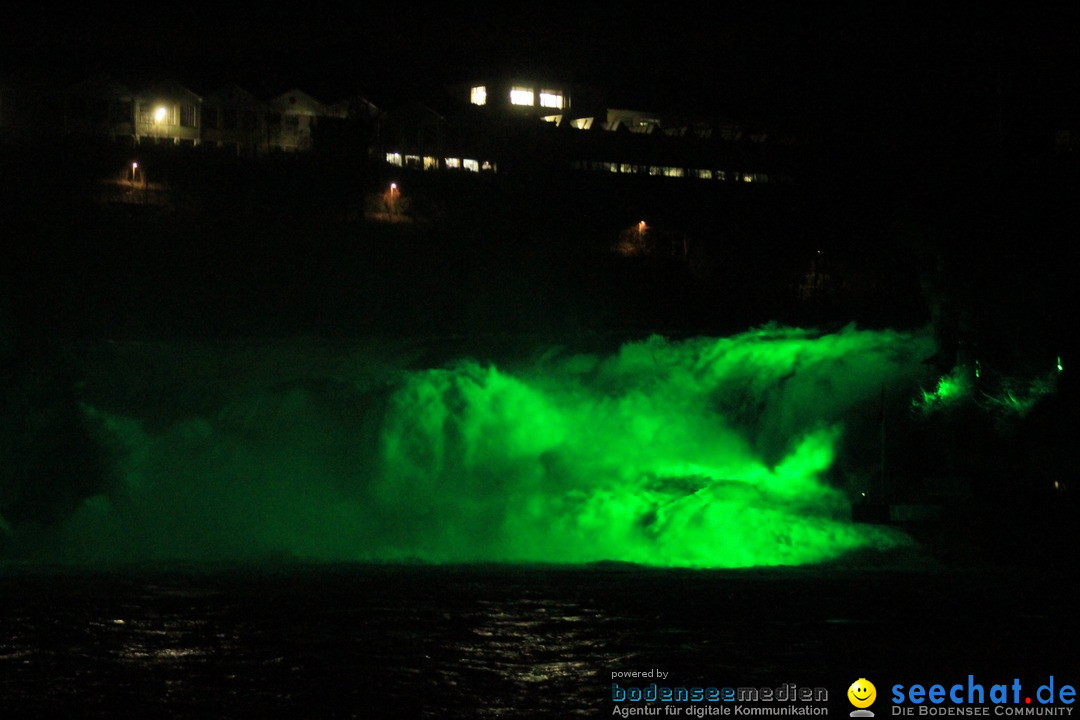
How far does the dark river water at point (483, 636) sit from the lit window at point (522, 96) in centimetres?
4840

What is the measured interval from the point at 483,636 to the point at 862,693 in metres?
5.17

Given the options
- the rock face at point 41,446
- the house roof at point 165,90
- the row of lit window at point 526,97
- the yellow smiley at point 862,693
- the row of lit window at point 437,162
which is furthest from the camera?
the row of lit window at point 526,97

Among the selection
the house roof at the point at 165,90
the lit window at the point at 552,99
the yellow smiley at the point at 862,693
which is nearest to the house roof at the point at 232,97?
the house roof at the point at 165,90

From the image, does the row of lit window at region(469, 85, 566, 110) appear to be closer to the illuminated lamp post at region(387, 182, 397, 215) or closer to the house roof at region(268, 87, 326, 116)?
the house roof at region(268, 87, 326, 116)

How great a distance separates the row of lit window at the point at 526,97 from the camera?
220ft

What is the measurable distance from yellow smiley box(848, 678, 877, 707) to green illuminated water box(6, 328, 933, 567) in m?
8.86

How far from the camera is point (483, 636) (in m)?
16.3

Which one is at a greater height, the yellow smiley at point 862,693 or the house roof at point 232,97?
the house roof at point 232,97

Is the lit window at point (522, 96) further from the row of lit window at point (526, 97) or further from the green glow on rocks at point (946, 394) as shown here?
the green glow on rocks at point (946, 394)

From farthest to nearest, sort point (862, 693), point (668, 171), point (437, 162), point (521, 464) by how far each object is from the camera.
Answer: point (668, 171) < point (437, 162) < point (521, 464) < point (862, 693)

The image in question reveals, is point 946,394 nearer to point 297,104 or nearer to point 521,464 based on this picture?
point 521,464

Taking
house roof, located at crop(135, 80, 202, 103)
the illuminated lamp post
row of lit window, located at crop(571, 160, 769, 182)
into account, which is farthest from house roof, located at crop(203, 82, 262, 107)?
row of lit window, located at crop(571, 160, 769, 182)

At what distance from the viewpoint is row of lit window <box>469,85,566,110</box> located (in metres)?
66.9

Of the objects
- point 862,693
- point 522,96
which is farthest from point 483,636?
point 522,96
